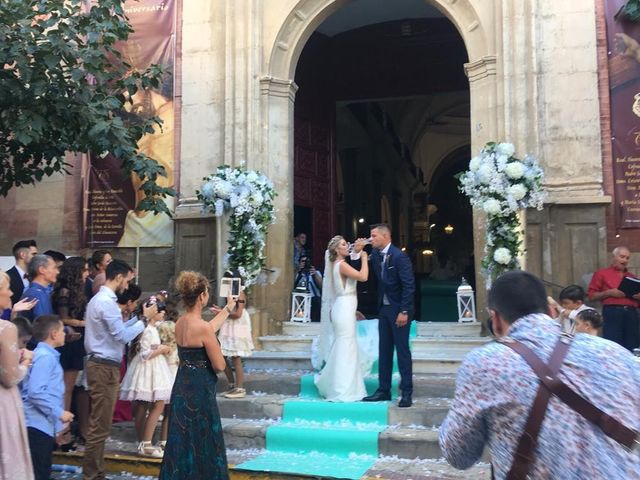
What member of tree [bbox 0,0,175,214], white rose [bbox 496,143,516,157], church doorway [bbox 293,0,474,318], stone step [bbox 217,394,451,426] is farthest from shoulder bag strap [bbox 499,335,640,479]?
church doorway [bbox 293,0,474,318]

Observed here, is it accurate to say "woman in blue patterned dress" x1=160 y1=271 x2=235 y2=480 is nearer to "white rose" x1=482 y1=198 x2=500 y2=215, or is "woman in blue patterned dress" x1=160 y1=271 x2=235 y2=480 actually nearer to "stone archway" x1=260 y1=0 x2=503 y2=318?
"white rose" x1=482 y1=198 x2=500 y2=215

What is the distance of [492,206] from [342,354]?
2.50 meters

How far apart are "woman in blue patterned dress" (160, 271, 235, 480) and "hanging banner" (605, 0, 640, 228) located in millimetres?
6081

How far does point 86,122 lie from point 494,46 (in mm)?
5528

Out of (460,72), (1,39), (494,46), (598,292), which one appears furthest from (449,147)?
(1,39)

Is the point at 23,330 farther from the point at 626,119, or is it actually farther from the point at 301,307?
the point at 626,119

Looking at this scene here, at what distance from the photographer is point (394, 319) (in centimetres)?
650

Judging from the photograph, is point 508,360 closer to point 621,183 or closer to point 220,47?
point 621,183

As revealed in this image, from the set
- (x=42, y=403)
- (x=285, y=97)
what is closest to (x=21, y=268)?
(x=42, y=403)

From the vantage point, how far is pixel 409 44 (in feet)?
43.4

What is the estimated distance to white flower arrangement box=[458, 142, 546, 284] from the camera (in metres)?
7.41

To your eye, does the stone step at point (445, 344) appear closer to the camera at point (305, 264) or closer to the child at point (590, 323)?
the child at point (590, 323)

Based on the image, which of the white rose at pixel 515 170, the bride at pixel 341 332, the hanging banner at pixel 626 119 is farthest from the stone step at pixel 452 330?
the hanging banner at pixel 626 119

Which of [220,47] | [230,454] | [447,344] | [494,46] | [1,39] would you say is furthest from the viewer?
[220,47]
